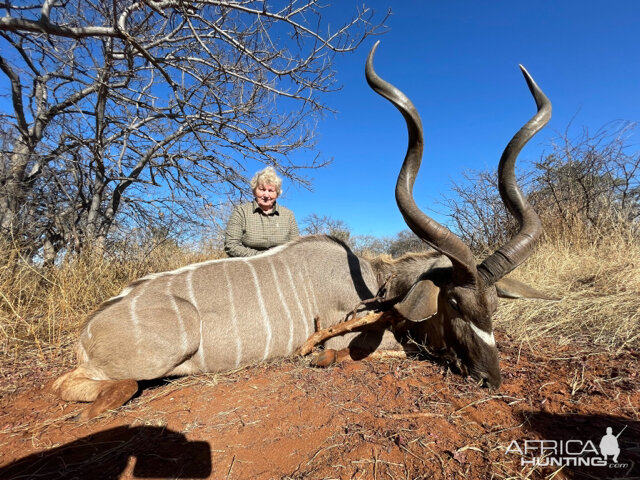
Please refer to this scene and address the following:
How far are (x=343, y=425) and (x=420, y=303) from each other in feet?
3.07

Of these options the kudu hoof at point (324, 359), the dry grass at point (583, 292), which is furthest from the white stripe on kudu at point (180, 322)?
the dry grass at point (583, 292)

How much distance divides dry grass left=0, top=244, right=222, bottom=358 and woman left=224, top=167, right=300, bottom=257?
171 centimetres

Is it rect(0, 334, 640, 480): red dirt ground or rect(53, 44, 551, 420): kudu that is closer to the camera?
rect(0, 334, 640, 480): red dirt ground

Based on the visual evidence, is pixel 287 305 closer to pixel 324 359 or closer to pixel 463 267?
pixel 324 359

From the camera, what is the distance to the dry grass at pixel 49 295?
3.01 metres

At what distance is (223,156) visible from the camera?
592 centimetres

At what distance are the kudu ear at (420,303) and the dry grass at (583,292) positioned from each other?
3.64ft

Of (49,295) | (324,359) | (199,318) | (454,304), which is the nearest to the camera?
(454,304)

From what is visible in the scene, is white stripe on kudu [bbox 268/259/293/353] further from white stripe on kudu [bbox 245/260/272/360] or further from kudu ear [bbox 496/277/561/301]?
kudu ear [bbox 496/277/561/301]

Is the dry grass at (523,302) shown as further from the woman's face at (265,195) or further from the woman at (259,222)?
the woman's face at (265,195)

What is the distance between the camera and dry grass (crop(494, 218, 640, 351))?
2.72 metres

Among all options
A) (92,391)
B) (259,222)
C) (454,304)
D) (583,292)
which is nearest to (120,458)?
(92,391)

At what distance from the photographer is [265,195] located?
3625 millimetres

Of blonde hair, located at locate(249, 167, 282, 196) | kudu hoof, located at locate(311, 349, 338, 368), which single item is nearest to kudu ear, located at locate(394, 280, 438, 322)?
kudu hoof, located at locate(311, 349, 338, 368)
